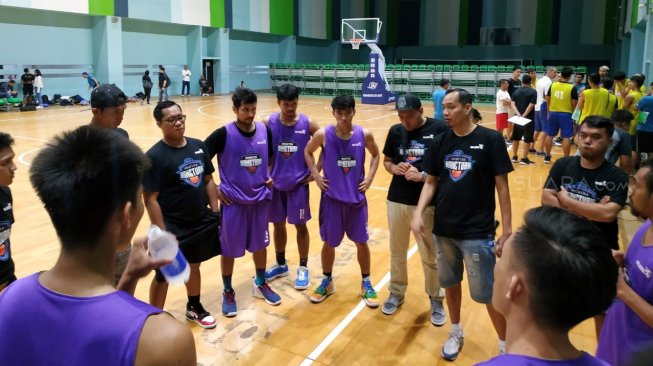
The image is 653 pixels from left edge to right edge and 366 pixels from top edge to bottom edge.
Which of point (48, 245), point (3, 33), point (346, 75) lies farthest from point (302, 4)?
point (48, 245)

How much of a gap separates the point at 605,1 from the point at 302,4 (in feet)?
61.9

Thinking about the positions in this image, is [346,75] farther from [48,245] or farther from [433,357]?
[433,357]

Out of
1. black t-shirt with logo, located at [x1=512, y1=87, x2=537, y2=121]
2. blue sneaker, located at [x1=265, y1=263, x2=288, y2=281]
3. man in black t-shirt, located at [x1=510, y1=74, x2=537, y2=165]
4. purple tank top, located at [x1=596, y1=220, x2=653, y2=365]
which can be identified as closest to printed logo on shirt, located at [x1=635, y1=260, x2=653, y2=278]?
purple tank top, located at [x1=596, y1=220, x2=653, y2=365]

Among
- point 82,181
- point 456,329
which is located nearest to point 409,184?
point 456,329

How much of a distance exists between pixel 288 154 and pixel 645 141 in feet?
24.5

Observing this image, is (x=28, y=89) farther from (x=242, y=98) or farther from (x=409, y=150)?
(x=409, y=150)

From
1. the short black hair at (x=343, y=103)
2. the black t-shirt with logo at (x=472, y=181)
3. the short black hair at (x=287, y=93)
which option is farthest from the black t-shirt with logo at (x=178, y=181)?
the black t-shirt with logo at (x=472, y=181)

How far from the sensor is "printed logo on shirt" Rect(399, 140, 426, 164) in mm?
4602

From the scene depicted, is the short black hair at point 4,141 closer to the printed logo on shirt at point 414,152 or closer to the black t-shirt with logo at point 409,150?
the black t-shirt with logo at point 409,150

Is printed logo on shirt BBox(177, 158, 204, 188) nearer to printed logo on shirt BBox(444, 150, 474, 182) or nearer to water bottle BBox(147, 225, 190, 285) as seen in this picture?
printed logo on shirt BBox(444, 150, 474, 182)

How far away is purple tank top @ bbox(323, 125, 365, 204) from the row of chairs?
72.7 feet

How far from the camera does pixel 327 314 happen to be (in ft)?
15.7

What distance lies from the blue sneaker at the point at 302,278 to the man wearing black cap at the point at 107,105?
230cm

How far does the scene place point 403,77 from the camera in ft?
93.9
